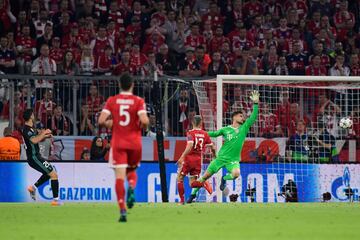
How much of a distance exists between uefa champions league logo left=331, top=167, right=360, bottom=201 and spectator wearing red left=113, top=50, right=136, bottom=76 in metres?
5.92

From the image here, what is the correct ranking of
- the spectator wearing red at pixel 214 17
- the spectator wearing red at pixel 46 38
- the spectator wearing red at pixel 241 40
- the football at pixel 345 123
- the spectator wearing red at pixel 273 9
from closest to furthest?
the football at pixel 345 123 → the spectator wearing red at pixel 46 38 → the spectator wearing red at pixel 241 40 → the spectator wearing red at pixel 214 17 → the spectator wearing red at pixel 273 9

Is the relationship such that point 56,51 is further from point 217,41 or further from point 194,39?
point 217,41

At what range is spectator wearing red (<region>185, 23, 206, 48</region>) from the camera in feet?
90.8

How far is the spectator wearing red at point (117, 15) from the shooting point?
27.8 metres

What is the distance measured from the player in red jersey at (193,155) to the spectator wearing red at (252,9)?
8.62 m

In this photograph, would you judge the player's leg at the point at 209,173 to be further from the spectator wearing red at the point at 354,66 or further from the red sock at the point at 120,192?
the spectator wearing red at the point at 354,66

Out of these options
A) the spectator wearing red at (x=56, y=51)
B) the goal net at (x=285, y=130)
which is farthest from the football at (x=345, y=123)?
the spectator wearing red at (x=56, y=51)

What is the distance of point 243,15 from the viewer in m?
29.4

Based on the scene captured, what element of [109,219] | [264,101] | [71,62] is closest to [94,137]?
[71,62]

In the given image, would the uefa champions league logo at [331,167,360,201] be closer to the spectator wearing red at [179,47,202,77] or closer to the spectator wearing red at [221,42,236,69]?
the spectator wearing red at [179,47,202,77]

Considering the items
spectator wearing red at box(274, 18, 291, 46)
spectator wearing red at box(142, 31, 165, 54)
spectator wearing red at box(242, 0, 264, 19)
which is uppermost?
spectator wearing red at box(242, 0, 264, 19)

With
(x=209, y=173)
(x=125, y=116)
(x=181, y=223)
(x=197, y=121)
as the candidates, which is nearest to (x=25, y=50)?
(x=197, y=121)

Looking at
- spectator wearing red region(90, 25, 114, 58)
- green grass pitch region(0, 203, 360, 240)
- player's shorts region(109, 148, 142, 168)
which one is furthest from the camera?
spectator wearing red region(90, 25, 114, 58)

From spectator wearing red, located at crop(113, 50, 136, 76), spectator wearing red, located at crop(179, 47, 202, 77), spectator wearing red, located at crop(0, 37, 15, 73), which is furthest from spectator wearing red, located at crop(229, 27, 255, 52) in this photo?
spectator wearing red, located at crop(0, 37, 15, 73)
